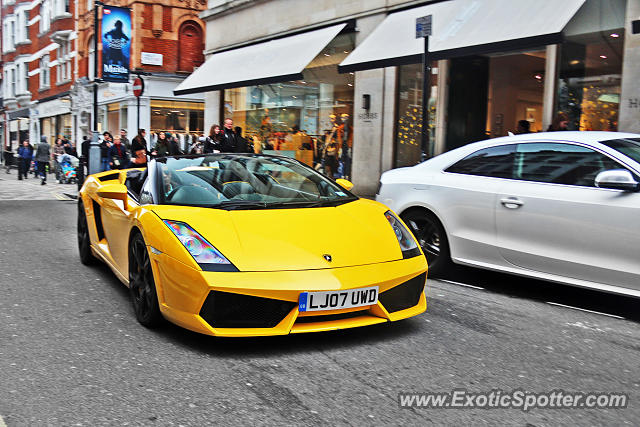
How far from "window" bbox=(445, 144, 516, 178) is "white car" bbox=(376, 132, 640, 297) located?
10 mm

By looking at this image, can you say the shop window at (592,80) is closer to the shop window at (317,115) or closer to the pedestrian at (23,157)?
the shop window at (317,115)

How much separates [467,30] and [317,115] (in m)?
6.22

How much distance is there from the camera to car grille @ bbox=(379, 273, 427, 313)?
13.2ft

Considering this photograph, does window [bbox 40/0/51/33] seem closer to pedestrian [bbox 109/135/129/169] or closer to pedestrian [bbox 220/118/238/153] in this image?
pedestrian [bbox 109/135/129/169]

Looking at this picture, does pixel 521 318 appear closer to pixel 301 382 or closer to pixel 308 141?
pixel 301 382

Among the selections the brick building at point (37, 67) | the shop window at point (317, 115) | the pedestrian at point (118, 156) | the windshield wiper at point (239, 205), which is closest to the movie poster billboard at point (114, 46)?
the pedestrian at point (118, 156)

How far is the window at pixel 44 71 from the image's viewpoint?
45656 millimetres

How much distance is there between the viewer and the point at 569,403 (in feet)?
10.5

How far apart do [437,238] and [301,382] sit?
3.21m

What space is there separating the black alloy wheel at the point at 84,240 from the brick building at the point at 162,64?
2601cm

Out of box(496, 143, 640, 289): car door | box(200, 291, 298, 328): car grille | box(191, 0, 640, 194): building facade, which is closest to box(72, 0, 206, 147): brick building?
box(191, 0, 640, 194): building facade

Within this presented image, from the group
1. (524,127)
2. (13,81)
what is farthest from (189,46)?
(13,81)

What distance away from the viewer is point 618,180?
477 cm

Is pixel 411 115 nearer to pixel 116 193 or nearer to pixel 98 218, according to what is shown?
pixel 98 218
